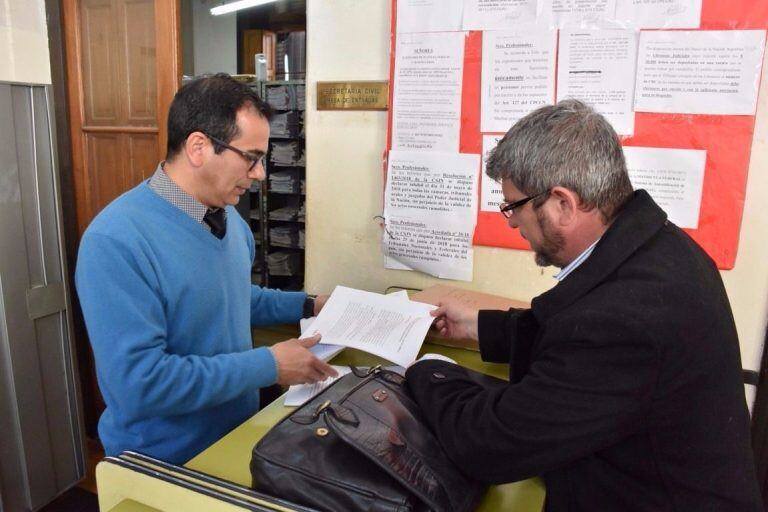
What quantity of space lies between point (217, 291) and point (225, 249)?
0.11 metres

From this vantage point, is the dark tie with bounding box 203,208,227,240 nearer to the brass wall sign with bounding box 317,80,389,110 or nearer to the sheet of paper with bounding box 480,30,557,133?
the brass wall sign with bounding box 317,80,389,110

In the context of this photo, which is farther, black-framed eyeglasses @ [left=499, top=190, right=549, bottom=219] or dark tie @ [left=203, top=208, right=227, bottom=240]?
dark tie @ [left=203, top=208, right=227, bottom=240]

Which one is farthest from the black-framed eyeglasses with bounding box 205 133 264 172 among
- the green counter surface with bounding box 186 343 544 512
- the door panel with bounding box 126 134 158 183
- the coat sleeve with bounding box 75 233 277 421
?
the door panel with bounding box 126 134 158 183

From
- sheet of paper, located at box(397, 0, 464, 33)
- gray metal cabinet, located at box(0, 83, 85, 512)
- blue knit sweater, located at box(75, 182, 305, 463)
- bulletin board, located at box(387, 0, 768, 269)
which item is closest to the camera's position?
blue knit sweater, located at box(75, 182, 305, 463)

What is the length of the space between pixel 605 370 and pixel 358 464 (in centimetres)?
38

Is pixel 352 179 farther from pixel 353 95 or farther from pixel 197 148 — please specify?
pixel 197 148

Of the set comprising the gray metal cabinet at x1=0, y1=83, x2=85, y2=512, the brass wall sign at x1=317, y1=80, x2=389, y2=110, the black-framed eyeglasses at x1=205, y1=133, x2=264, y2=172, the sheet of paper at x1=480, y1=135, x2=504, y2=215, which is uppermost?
the brass wall sign at x1=317, y1=80, x2=389, y2=110

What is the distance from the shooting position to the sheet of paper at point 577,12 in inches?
59.4

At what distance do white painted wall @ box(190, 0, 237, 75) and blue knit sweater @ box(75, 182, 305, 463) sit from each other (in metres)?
4.89

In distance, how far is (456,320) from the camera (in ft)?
4.66

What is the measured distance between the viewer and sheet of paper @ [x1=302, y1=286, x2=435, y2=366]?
4.21 ft

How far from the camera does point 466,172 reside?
176 cm

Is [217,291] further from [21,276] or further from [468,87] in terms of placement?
[21,276]

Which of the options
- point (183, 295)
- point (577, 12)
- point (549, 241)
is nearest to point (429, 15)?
point (577, 12)
